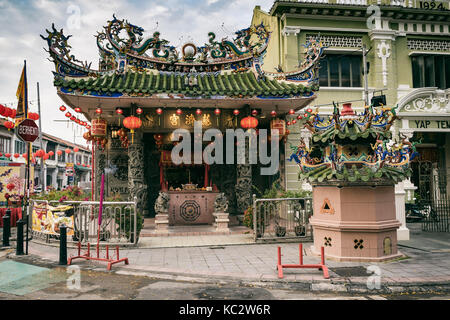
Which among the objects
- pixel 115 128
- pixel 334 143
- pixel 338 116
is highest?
pixel 115 128

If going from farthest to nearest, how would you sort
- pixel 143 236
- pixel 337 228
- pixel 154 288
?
pixel 143 236, pixel 337 228, pixel 154 288

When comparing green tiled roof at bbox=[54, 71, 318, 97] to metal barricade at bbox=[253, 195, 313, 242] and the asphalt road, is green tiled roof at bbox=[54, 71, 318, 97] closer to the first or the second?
metal barricade at bbox=[253, 195, 313, 242]

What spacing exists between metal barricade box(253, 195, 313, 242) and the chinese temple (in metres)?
A: 2.20

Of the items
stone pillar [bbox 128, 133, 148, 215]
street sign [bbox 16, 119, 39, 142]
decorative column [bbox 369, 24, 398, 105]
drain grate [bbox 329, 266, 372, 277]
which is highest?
decorative column [bbox 369, 24, 398, 105]

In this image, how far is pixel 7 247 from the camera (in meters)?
9.98

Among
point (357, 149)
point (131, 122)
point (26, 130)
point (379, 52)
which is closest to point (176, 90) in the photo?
point (131, 122)

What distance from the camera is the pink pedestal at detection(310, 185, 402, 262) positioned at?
766 cm

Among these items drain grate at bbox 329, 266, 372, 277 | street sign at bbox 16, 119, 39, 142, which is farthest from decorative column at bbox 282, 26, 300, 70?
street sign at bbox 16, 119, 39, 142

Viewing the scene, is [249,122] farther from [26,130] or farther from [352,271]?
[26,130]

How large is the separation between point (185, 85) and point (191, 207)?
474 centimetres

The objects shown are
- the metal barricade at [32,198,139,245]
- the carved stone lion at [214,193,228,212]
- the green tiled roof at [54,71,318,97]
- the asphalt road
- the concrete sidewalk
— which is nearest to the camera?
the asphalt road
